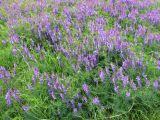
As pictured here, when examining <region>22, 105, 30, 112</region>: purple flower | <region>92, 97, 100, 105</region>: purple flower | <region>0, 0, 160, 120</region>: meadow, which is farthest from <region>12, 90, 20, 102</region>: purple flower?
<region>92, 97, 100, 105</region>: purple flower

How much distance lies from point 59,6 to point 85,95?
9.10 ft

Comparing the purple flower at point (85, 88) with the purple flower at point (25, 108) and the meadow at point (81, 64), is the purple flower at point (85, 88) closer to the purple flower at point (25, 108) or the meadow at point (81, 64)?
the meadow at point (81, 64)

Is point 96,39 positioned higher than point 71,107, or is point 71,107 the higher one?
point 96,39

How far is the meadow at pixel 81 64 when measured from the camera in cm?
364

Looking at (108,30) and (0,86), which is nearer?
(0,86)

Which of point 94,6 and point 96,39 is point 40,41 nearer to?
point 96,39

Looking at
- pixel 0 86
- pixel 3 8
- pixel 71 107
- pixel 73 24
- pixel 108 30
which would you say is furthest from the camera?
Answer: pixel 3 8

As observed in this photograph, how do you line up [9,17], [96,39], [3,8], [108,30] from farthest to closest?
[3,8] < [9,17] < [108,30] < [96,39]

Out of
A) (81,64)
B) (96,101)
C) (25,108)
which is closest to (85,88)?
(96,101)

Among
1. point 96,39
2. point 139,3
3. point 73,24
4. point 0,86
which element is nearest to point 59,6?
point 73,24

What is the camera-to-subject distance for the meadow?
11.9 ft

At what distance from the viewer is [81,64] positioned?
4.12 meters

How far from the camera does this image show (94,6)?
19.7 ft

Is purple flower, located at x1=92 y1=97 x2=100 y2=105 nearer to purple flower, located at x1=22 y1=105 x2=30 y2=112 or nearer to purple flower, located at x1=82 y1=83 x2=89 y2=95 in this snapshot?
purple flower, located at x1=82 y1=83 x2=89 y2=95
